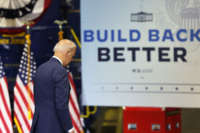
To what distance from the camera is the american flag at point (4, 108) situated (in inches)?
251

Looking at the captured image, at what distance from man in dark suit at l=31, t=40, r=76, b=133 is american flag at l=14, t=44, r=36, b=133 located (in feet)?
5.80

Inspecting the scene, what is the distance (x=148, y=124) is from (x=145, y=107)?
0.77 ft

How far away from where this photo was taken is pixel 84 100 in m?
6.22

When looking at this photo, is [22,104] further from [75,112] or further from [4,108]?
[75,112]

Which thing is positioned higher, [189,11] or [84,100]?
[189,11]

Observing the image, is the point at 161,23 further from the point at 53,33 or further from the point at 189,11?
the point at 53,33

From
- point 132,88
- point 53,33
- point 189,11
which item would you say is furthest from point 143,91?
point 53,33

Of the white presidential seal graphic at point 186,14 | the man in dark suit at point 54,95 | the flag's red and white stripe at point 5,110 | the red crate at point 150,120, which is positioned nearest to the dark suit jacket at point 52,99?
the man in dark suit at point 54,95

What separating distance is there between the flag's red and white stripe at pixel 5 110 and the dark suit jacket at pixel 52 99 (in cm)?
181

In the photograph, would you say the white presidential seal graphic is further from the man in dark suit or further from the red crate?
the man in dark suit

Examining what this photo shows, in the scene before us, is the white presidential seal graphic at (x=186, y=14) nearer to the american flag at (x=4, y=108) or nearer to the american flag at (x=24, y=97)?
the american flag at (x=24, y=97)

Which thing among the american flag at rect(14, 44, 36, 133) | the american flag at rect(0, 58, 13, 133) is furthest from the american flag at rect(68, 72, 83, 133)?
the american flag at rect(0, 58, 13, 133)

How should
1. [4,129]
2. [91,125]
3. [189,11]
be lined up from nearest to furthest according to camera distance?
[189,11]
[4,129]
[91,125]

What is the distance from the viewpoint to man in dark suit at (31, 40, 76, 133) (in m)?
4.42
